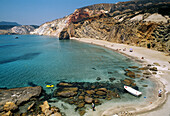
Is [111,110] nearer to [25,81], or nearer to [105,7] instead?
[25,81]

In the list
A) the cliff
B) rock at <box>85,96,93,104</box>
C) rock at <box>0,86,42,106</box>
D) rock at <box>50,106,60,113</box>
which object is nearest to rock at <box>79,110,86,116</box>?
rock at <box>85,96,93,104</box>

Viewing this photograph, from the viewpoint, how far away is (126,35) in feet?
215

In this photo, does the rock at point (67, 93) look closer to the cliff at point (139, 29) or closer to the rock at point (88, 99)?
the rock at point (88, 99)

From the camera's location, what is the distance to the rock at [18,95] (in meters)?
15.3

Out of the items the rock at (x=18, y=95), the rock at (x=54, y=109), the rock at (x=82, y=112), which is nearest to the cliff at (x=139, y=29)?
the rock at (x=82, y=112)

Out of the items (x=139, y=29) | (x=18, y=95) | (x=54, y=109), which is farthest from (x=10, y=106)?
(x=139, y=29)

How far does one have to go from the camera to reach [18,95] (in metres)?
16.4

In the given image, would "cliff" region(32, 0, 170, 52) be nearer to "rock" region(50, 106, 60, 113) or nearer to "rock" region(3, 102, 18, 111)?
"rock" region(50, 106, 60, 113)

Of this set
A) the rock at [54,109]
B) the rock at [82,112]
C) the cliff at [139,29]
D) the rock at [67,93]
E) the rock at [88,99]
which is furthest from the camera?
the cliff at [139,29]

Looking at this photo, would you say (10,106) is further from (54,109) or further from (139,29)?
(139,29)

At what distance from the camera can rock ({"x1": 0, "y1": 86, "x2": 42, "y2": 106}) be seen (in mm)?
15271

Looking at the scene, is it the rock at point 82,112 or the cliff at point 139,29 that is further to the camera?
the cliff at point 139,29

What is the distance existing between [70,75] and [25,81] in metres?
10.1

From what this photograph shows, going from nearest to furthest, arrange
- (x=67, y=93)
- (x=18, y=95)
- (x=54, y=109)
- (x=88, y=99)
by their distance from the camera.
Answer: (x=54, y=109)
(x=88, y=99)
(x=18, y=95)
(x=67, y=93)
